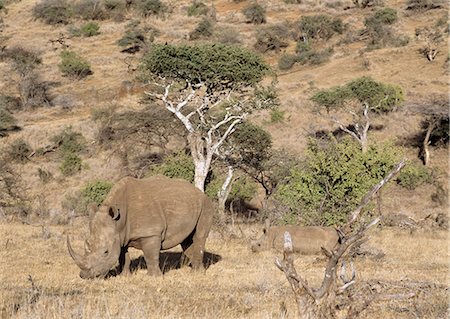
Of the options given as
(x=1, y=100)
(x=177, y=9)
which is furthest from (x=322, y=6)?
(x=1, y=100)

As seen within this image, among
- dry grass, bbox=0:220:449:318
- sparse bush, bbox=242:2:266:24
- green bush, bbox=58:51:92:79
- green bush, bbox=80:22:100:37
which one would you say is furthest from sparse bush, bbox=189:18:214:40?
dry grass, bbox=0:220:449:318

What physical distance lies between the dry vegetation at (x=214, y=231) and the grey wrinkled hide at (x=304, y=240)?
46cm

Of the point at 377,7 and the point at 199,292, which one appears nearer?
the point at 199,292

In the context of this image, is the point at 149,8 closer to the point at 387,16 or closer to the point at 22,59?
the point at 22,59

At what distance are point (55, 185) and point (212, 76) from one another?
13.2m

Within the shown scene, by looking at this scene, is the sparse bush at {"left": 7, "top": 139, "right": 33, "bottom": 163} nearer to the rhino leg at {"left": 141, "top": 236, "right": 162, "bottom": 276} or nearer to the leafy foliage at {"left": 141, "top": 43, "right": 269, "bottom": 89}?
the leafy foliage at {"left": 141, "top": 43, "right": 269, "bottom": 89}

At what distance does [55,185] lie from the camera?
1303 inches

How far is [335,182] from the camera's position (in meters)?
17.5

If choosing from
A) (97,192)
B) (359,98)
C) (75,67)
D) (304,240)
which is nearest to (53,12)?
(75,67)

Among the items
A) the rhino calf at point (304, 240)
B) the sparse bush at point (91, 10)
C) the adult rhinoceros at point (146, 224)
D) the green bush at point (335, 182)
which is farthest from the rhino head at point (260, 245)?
the sparse bush at point (91, 10)

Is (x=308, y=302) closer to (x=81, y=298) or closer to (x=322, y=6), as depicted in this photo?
(x=81, y=298)

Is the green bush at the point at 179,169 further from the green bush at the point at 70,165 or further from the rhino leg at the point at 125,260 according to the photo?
the rhino leg at the point at 125,260

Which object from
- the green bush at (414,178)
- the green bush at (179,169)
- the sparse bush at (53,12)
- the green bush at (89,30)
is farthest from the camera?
the sparse bush at (53,12)

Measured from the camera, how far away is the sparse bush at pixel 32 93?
50.5m
